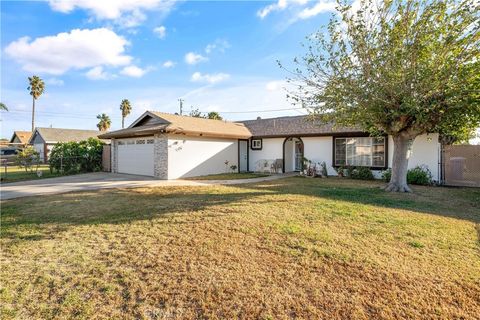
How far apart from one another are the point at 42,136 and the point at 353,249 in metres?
41.6

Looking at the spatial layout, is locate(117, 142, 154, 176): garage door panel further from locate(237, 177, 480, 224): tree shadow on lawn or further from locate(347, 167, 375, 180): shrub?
locate(347, 167, 375, 180): shrub

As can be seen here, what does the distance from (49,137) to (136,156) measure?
85.3ft

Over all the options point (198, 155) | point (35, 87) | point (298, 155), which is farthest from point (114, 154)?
point (35, 87)

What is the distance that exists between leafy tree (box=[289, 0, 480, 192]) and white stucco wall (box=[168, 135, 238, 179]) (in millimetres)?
7400

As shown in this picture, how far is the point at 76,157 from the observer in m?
19.3

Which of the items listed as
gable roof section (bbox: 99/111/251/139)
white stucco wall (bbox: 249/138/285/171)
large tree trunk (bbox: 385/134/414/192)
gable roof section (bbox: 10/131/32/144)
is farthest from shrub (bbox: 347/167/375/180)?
gable roof section (bbox: 10/131/32/144)

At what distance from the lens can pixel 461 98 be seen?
9.09 meters

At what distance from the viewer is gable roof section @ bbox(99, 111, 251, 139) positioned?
15.2 m

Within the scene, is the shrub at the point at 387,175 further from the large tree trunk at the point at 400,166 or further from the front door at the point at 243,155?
the front door at the point at 243,155

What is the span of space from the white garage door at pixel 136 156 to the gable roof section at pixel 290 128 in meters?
7.83

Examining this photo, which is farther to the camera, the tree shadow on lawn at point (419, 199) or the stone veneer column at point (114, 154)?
the stone veneer column at point (114, 154)

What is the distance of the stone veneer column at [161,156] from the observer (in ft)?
49.6

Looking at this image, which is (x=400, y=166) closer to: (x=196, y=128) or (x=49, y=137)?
(x=196, y=128)

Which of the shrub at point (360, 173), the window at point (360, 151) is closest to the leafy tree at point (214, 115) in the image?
the window at point (360, 151)
